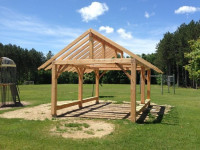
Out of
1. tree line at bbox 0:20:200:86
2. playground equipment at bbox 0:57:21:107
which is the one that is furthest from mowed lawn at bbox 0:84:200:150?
tree line at bbox 0:20:200:86

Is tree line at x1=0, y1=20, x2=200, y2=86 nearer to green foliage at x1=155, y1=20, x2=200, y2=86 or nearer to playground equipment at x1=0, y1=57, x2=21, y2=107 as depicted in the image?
green foliage at x1=155, y1=20, x2=200, y2=86

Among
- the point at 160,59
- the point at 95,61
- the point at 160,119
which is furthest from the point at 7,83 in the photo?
the point at 160,59

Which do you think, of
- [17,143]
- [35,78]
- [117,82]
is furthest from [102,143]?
[35,78]

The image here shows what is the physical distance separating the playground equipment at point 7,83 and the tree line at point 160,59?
44.7ft

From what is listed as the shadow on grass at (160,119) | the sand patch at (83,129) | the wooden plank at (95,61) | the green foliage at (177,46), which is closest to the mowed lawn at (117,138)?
the sand patch at (83,129)

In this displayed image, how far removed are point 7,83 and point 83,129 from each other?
7.98 metres

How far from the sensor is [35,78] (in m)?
54.1

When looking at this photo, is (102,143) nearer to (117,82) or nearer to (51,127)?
(51,127)

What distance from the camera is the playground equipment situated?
12867 mm

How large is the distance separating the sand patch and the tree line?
18781 mm

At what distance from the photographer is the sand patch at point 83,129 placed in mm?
6273

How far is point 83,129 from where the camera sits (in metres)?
6.98

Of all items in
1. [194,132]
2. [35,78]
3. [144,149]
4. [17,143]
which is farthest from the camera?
[35,78]

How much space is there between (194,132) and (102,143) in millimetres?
3194
